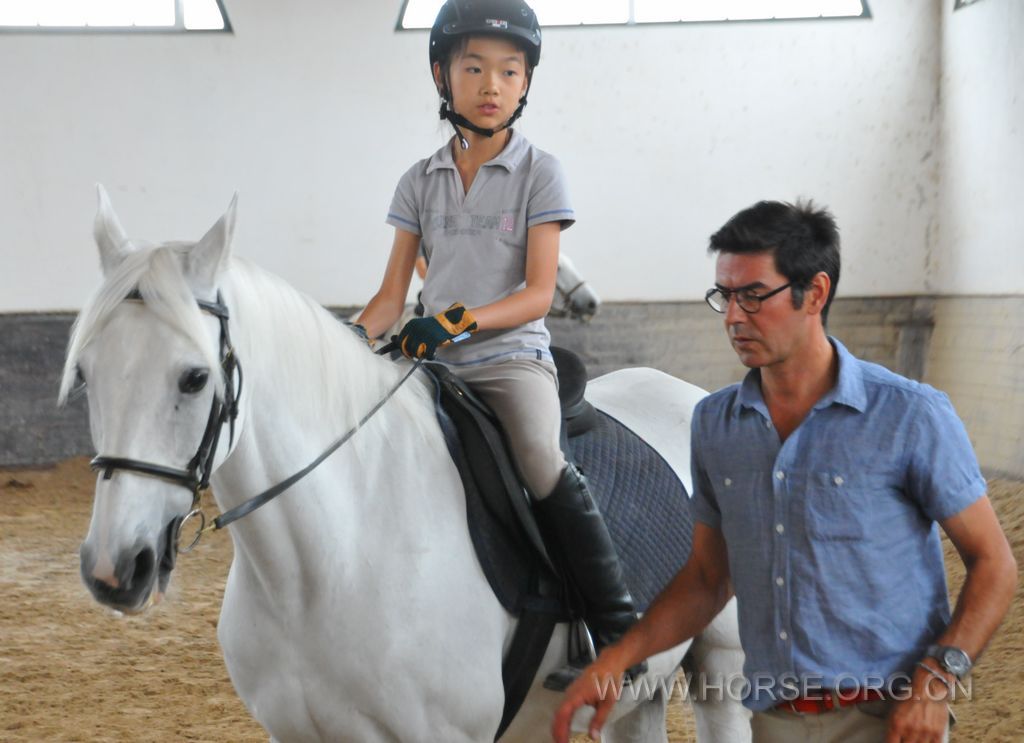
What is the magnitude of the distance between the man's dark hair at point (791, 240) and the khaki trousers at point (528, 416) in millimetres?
701

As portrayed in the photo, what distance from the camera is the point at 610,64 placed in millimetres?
8078

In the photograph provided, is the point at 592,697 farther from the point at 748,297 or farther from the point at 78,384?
the point at 78,384

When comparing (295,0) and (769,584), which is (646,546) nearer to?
(769,584)

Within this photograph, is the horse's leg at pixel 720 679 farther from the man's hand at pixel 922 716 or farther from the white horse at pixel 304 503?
the man's hand at pixel 922 716

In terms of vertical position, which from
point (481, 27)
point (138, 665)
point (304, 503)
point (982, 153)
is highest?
point (481, 27)

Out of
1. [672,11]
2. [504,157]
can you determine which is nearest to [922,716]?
[504,157]

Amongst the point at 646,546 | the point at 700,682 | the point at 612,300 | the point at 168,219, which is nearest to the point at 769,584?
the point at 646,546

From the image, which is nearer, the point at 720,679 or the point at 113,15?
the point at 720,679

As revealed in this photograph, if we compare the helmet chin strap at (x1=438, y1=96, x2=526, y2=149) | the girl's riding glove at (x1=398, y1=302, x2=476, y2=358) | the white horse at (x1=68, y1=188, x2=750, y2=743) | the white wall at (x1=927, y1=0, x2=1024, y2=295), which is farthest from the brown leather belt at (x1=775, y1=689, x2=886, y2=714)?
the white wall at (x1=927, y1=0, x2=1024, y2=295)

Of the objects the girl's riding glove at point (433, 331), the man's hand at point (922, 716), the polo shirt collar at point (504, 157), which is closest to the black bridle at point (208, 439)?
the girl's riding glove at point (433, 331)

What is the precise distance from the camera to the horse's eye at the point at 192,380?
162 centimetres

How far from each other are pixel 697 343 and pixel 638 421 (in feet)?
17.7

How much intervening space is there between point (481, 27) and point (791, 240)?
3.38 ft

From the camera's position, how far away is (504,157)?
2.30 meters
